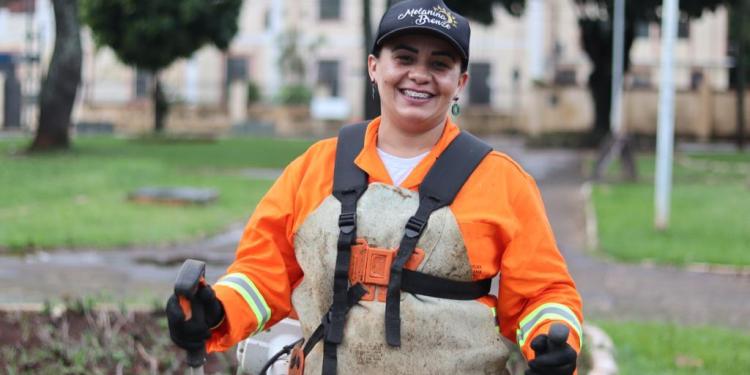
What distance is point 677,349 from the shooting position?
6898mm

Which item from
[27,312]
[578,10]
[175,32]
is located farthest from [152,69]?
[27,312]

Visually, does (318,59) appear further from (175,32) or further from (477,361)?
(477,361)

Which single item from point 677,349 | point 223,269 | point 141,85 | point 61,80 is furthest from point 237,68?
point 677,349

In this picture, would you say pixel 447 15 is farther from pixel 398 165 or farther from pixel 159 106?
pixel 159 106

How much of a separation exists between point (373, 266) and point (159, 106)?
114 ft

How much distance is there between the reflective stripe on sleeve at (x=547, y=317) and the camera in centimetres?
278

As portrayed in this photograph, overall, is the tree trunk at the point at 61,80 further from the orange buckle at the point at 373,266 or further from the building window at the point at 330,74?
the building window at the point at 330,74

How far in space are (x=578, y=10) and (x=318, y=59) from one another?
687 inches

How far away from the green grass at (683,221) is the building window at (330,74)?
2968 centimetres

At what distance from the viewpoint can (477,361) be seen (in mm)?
2904

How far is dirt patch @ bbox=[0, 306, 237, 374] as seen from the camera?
5.61 meters

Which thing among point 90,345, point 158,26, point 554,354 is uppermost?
point 158,26

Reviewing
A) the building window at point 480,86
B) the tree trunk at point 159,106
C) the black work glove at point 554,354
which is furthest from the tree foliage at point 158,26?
the black work glove at point 554,354

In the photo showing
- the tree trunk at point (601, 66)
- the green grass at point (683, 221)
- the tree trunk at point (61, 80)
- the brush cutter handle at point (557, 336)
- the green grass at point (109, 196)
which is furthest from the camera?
the tree trunk at point (601, 66)
